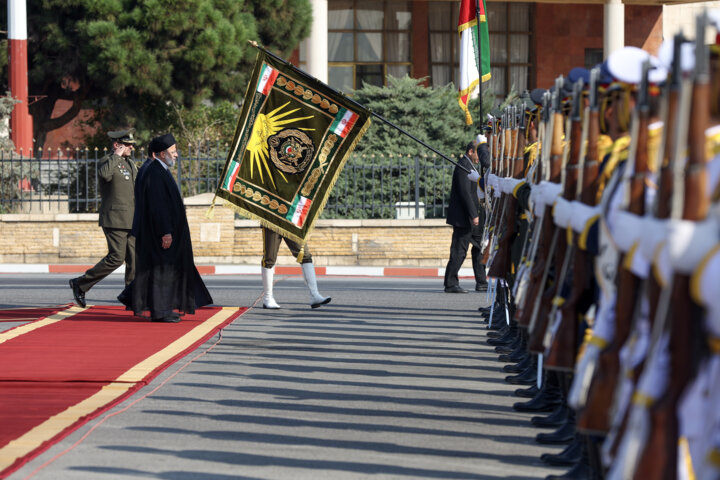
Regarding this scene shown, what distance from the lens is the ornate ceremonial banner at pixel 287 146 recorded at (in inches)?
496

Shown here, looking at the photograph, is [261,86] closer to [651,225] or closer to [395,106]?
[651,225]

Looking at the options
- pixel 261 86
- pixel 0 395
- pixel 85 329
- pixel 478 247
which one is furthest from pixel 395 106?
pixel 0 395

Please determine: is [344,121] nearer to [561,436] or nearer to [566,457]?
[561,436]

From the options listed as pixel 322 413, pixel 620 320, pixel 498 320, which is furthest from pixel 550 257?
pixel 498 320

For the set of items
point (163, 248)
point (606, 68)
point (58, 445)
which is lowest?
point (58, 445)

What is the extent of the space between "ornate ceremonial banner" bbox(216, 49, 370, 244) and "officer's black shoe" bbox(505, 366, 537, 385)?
4513mm

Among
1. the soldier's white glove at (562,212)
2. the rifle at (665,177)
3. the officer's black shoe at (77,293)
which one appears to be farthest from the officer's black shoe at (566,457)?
the officer's black shoe at (77,293)

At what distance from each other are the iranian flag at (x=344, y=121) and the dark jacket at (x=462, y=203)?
2368 millimetres

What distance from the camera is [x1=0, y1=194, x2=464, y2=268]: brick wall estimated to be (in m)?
20.8

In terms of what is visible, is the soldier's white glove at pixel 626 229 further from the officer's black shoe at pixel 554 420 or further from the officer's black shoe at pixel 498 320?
the officer's black shoe at pixel 498 320

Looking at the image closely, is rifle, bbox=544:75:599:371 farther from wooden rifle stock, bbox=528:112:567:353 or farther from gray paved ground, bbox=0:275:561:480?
gray paved ground, bbox=0:275:561:480

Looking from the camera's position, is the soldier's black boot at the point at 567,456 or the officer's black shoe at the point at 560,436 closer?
the soldier's black boot at the point at 567,456

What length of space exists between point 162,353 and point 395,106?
1762 centimetres

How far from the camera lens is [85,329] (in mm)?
11461
